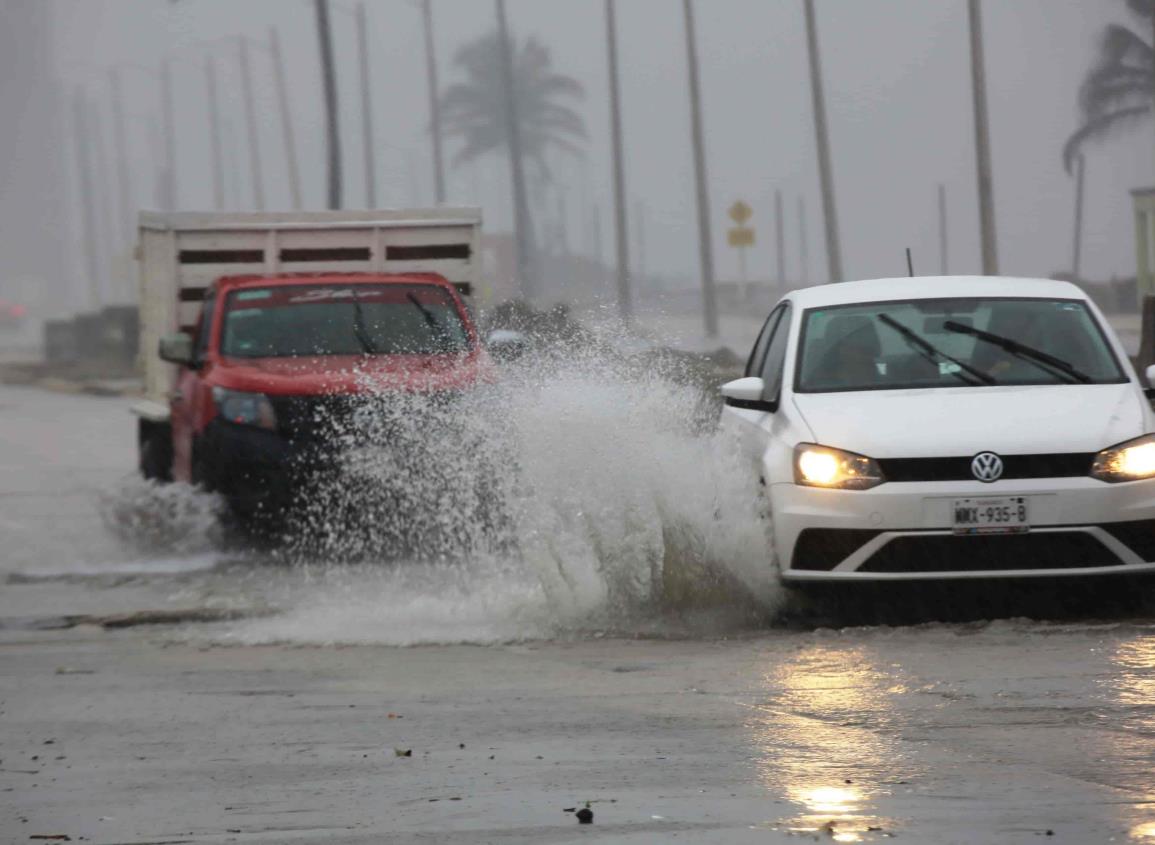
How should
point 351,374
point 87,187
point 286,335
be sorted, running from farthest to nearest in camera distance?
1. point 87,187
2. point 286,335
3. point 351,374

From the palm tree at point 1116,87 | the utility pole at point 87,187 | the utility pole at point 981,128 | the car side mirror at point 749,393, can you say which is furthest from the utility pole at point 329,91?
the utility pole at point 87,187

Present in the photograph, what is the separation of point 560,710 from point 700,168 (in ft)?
157

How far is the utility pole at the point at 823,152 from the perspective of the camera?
153ft

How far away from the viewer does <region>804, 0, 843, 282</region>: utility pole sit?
4656 centimetres

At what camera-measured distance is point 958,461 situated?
8.41 metres

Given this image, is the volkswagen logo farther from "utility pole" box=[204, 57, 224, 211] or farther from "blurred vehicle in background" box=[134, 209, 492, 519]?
"utility pole" box=[204, 57, 224, 211]

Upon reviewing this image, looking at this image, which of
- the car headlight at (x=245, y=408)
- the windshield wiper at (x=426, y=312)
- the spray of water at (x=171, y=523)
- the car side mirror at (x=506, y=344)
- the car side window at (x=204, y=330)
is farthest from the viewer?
the car side window at (x=204, y=330)

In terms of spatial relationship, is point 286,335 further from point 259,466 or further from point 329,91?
point 329,91

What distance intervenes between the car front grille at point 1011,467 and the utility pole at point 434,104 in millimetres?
55809

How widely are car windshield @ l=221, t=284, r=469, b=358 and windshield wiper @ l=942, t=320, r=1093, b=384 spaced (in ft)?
13.4

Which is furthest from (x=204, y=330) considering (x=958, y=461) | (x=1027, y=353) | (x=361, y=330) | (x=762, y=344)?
(x=958, y=461)

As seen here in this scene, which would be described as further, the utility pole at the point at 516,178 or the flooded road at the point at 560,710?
the utility pole at the point at 516,178

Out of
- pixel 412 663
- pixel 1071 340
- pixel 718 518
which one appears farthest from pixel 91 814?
pixel 1071 340

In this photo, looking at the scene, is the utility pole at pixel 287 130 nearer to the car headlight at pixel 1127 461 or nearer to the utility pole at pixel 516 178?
the utility pole at pixel 516 178
